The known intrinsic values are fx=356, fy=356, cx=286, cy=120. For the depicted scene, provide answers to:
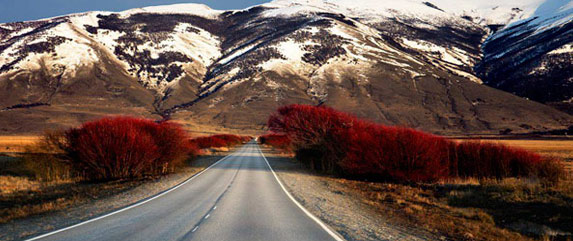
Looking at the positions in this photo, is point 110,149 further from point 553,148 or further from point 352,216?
point 553,148

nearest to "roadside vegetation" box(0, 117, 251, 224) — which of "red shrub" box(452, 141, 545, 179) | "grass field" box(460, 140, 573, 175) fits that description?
"red shrub" box(452, 141, 545, 179)

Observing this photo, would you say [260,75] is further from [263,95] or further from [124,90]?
[124,90]

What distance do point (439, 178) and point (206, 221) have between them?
48.1 feet

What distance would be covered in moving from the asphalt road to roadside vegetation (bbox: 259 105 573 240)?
11.5ft

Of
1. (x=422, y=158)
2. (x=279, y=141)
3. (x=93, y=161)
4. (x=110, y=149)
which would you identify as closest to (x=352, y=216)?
(x=422, y=158)

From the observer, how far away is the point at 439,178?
19.8m

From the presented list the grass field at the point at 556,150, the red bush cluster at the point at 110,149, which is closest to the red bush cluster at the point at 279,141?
the red bush cluster at the point at 110,149

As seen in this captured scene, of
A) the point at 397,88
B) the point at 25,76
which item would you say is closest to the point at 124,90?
the point at 25,76

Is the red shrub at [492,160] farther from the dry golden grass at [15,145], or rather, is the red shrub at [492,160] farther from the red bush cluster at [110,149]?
the dry golden grass at [15,145]

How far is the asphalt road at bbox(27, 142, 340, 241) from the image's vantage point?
8.26m

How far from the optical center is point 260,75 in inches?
7549

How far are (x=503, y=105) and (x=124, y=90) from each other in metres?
183

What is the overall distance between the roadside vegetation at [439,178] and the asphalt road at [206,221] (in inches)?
138

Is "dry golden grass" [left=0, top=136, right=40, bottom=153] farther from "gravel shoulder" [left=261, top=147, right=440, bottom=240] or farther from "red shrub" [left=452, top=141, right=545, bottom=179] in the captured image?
"red shrub" [left=452, top=141, right=545, bottom=179]
